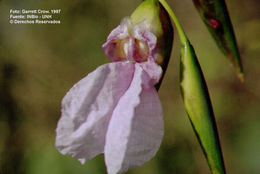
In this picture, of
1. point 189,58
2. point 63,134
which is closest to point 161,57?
point 189,58

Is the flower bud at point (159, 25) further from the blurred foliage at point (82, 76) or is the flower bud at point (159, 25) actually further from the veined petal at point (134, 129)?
the blurred foliage at point (82, 76)

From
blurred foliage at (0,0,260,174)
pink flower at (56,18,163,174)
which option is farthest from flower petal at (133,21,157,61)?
blurred foliage at (0,0,260,174)

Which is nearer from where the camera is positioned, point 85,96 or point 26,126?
point 85,96

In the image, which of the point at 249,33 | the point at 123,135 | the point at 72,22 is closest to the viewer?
the point at 123,135

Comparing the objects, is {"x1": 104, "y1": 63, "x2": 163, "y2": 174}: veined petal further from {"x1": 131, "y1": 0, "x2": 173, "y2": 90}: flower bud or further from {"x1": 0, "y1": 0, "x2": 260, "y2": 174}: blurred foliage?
{"x1": 0, "y1": 0, "x2": 260, "y2": 174}: blurred foliage

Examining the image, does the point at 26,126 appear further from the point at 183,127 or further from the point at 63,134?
the point at 63,134

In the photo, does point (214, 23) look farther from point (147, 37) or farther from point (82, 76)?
point (82, 76)

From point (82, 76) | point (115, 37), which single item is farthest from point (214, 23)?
point (82, 76)
